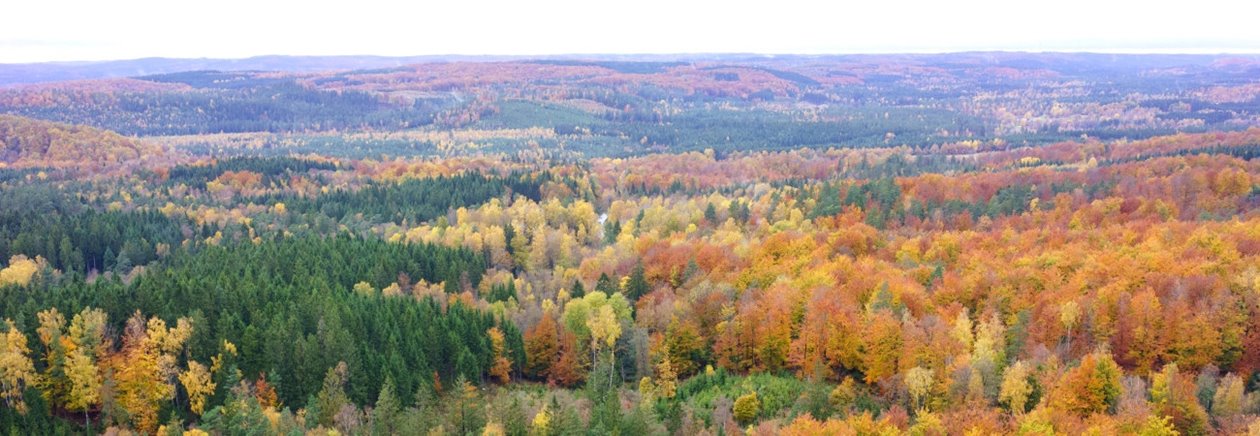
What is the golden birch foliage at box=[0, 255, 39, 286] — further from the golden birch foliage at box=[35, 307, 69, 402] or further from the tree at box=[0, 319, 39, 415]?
the tree at box=[0, 319, 39, 415]

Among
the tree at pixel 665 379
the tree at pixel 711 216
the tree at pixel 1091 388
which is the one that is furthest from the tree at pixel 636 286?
the tree at pixel 1091 388

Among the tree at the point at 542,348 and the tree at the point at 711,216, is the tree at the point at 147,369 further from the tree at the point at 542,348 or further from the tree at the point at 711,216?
the tree at the point at 711,216

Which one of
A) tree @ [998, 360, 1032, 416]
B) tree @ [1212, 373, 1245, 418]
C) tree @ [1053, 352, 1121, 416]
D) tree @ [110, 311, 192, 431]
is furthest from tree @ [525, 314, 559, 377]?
tree @ [1212, 373, 1245, 418]

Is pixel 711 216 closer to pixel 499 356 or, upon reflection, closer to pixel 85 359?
pixel 499 356

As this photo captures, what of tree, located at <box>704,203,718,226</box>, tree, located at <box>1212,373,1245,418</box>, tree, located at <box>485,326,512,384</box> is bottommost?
tree, located at <box>704,203,718,226</box>

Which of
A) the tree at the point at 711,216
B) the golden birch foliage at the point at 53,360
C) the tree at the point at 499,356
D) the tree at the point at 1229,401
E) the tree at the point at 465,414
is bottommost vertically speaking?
the tree at the point at 711,216

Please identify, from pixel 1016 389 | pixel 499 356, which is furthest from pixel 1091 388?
pixel 499 356

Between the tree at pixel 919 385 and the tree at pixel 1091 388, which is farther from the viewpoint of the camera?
the tree at pixel 919 385
